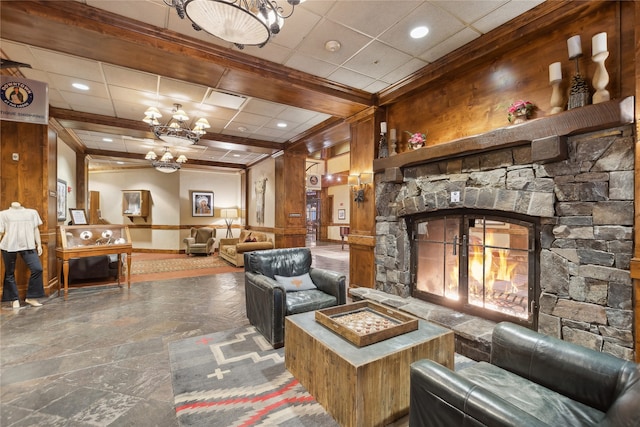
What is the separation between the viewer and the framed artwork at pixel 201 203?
33.7ft

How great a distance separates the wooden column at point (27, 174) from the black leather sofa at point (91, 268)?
0.62m

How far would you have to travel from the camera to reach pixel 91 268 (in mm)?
5508

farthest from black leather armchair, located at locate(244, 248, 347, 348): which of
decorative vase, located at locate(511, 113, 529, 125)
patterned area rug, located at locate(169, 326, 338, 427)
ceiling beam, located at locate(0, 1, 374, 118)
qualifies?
decorative vase, located at locate(511, 113, 529, 125)

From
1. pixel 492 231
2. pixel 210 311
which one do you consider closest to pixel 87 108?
pixel 210 311

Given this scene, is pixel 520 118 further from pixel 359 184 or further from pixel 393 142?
pixel 359 184

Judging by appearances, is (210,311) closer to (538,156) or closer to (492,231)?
(492,231)

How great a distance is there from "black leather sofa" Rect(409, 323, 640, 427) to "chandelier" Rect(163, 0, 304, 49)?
2.29m

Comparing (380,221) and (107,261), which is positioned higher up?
(380,221)

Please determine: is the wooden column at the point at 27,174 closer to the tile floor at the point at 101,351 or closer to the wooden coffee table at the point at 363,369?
the tile floor at the point at 101,351

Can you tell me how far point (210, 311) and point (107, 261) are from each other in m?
3.12

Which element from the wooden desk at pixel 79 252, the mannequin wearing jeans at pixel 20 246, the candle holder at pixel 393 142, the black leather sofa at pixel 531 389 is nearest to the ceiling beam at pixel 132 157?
the wooden desk at pixel 79 252

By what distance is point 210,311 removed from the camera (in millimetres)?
4023

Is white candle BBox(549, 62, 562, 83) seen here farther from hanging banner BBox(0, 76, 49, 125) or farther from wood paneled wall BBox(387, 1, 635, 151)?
hanging banner BBox(0, 76, 49, 125)

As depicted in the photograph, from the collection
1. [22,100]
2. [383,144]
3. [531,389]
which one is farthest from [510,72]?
[22,100]
